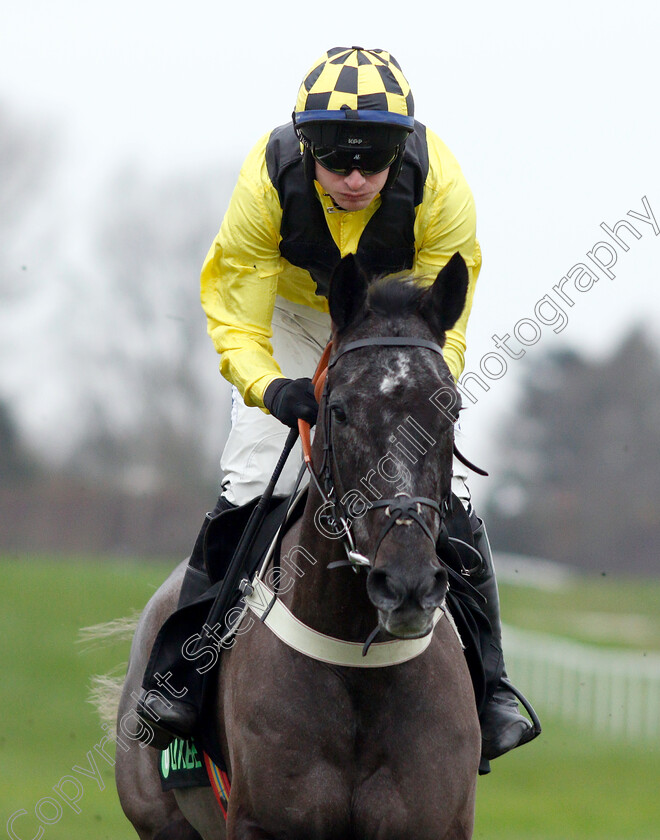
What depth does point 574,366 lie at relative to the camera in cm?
3659

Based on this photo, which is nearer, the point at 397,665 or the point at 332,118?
the point at 397,665

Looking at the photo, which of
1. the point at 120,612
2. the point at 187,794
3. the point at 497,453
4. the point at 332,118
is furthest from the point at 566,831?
the point at 497,453

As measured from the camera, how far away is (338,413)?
3.46 metres

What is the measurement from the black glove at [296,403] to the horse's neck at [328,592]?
252 mm

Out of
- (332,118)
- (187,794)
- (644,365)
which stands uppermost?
(332,118)

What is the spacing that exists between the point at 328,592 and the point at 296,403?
0.63m

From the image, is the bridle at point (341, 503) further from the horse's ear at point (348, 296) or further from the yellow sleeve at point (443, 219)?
the yellow sleeve at point (443, 219)

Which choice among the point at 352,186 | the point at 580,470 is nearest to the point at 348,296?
the point at 352,186

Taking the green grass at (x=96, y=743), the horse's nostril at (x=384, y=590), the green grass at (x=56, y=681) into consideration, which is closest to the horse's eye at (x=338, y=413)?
the horse's nostril at (x=384, y=590)

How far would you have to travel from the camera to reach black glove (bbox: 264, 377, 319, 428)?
3912 mm

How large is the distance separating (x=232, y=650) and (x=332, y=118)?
192 cm

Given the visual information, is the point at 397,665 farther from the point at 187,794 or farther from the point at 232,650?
the point at 187,794

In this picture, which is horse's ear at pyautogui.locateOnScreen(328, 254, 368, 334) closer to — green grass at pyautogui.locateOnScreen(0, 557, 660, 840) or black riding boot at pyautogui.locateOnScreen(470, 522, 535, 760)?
black riding boot at pyautogui.locateOnScreen(470, 522, 535, 760)

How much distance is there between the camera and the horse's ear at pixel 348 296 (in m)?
3.65
